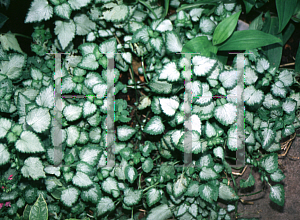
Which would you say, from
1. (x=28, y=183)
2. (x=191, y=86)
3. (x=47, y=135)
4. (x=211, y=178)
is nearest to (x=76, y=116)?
(x=47, y=135)

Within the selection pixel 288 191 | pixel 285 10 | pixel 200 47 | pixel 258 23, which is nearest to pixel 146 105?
pixel 200 47

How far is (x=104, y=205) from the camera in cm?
135

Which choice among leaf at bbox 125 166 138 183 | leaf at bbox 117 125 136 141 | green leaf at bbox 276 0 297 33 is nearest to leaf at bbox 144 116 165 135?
leaf at bbox 117 125 136 141

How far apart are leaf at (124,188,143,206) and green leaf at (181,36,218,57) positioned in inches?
34.5

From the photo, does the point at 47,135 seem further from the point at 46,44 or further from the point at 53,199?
the point at 46,44

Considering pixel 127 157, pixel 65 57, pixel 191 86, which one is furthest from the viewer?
pixel 65 57

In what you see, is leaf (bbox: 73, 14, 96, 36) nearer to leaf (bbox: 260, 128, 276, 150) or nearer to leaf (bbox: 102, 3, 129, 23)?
leaf (bbox: 102, 3, 129, 23)

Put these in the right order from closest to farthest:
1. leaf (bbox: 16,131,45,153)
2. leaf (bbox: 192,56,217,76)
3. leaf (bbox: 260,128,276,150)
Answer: leaf (bbox: 16,131,45,153)
leaf (bbox: 192,56,217,76)
leaf (bbox: 260,128,276,150)

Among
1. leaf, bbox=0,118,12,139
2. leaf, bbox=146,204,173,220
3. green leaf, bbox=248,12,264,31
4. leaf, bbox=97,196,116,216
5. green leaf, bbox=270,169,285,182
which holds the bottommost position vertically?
leaf, bbox=146,204,173,220

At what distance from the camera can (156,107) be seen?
1359mm

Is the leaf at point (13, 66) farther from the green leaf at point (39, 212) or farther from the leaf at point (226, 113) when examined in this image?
the leaf at point (226, 113)

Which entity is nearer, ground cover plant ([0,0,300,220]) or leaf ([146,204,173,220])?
ground cover plant ([0,0,300,220])

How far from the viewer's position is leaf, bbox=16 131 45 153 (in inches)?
44.7

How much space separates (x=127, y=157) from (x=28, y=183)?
2.05ft
